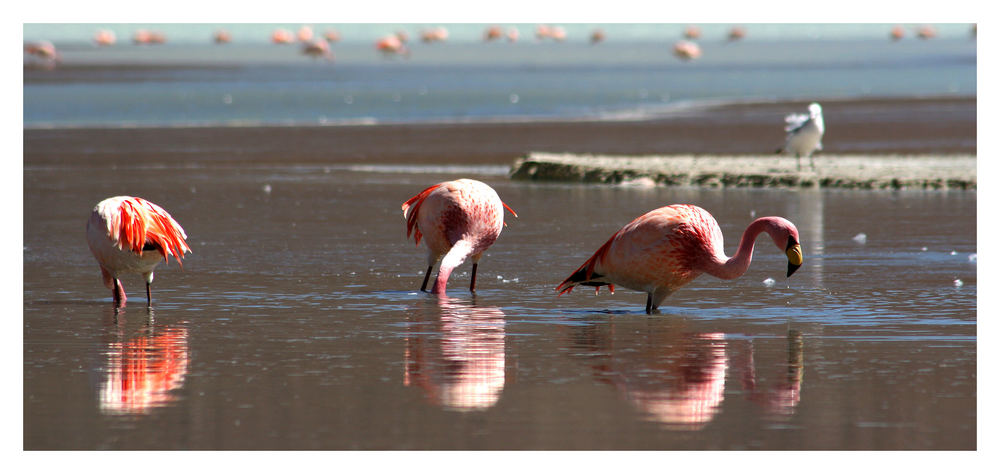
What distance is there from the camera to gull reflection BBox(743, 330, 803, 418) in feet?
24.1

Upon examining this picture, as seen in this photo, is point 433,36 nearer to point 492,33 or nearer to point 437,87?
point 492,33

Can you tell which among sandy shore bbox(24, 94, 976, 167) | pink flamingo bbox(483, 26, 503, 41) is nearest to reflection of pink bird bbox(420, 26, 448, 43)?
pink flamingo bbox(483, 26, 503, 41)

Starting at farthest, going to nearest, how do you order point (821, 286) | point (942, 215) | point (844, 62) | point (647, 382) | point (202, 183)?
point (844, 62), point (202, 183), point (942, 215), point (821, 286), point (647, 382)

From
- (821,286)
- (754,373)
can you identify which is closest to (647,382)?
(754,373)

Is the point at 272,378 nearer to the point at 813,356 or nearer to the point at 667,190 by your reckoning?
the point at 813,356

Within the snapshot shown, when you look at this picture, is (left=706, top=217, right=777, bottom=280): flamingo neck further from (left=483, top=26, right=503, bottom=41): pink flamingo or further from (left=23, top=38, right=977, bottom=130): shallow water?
(left=483, top=26, right=503, bottom=41): pink flamingo

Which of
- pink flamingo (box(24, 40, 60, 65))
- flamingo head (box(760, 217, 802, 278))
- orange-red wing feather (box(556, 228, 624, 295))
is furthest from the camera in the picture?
pink flamingo (box(24, 40, 60, 65))

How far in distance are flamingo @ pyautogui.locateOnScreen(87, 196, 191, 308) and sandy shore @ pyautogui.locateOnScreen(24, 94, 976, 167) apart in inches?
581

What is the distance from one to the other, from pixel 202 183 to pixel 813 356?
45.8 feet

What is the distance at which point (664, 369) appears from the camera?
27.5 ft

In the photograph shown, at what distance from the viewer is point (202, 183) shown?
21.2 meters

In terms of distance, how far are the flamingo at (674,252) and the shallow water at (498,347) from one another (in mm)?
264

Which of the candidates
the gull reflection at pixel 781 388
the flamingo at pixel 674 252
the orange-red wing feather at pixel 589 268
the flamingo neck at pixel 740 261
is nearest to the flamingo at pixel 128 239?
the orange-red wing feather at pixel 589 268

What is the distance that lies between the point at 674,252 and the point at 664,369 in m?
2.04
